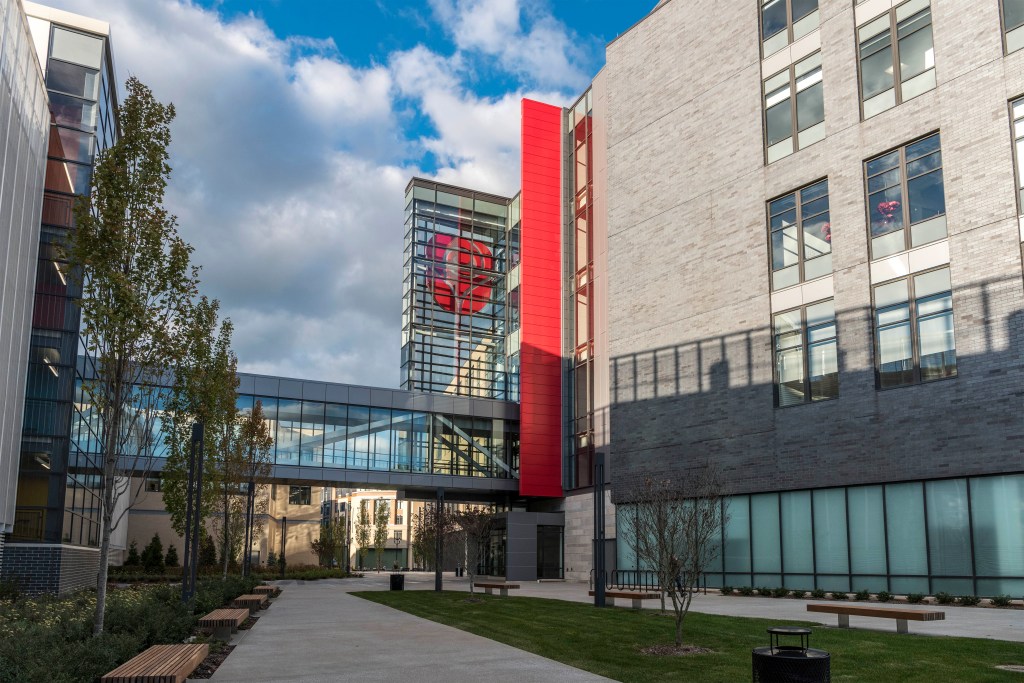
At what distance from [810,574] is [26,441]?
25.4 m

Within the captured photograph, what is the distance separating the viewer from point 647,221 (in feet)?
131

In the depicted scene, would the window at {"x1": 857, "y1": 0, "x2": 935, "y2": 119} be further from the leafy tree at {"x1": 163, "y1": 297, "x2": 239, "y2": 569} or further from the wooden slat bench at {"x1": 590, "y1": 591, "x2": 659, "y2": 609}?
the leafy tree at {"x1": 163, "y1": 297, "x2": 239, "y2": 569}

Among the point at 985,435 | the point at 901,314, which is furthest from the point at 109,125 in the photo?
the point at 985,435

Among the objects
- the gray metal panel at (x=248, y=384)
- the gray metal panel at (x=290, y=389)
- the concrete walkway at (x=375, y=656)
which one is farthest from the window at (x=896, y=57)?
the gray metal panel at (x=248, y=384)

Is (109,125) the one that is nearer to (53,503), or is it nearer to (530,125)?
(53,503)

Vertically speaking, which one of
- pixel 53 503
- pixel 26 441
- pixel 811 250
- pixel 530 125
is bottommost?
pixel 53 503

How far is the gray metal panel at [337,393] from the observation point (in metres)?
51.2

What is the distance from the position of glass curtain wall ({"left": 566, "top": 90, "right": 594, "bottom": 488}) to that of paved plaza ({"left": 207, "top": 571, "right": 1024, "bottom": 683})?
25.9 meters

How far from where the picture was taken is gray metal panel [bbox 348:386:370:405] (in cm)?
5166

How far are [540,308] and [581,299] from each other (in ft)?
9.62

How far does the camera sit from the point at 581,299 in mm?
52125

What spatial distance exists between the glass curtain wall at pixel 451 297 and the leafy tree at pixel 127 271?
1670 inches

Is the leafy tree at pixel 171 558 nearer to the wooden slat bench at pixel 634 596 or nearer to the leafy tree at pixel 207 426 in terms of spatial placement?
the leafy tree at pixel 207 426

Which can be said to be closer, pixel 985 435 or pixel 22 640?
pixel 22 640
